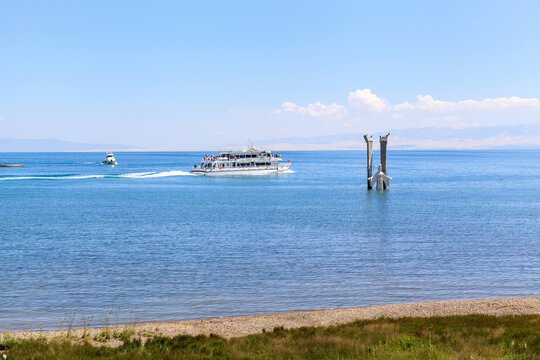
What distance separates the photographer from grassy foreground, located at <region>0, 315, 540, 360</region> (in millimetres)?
12977

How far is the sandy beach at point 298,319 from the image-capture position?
1603 cm

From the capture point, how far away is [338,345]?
44.7 feet

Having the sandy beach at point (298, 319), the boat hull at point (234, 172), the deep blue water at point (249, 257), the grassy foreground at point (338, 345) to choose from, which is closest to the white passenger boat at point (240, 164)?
the boat hull at point (234, 172)

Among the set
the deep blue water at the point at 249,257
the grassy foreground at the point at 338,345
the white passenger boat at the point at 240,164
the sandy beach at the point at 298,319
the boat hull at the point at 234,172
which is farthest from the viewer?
the white passenger boat at the point at 240,164

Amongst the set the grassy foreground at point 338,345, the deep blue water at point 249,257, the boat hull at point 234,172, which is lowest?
the deep blue water at point 249,257

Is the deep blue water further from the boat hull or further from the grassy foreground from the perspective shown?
the boat hull

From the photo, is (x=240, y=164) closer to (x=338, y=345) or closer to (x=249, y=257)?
(x=249, y=257)

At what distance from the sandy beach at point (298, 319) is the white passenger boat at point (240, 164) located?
94.1 meters

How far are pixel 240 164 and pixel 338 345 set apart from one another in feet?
333

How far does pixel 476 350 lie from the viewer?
1316 centimetres

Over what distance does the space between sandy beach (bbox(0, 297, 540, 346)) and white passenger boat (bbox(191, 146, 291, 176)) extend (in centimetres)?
9410

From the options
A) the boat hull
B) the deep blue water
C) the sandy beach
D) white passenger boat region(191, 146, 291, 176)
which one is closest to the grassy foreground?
the sandy beach

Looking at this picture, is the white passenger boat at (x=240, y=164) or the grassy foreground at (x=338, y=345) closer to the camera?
the grassy foreground at (x=338, y=345)

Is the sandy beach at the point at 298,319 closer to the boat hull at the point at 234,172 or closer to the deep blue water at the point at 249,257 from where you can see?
the deep blue water at the point at 249,257
